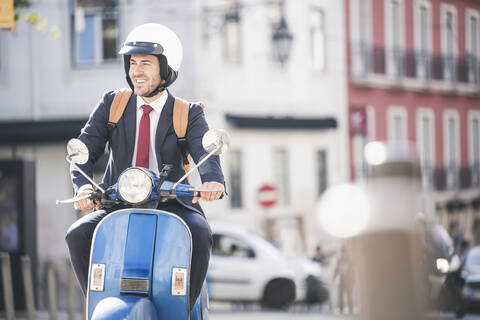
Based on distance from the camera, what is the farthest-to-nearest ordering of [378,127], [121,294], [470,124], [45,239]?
[470,124]
[378,127]
[45,239]
[121,294]

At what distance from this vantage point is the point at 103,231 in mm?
5332

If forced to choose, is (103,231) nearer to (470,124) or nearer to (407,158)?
(407,158)

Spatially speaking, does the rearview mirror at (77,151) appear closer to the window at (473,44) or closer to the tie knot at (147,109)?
the tie knot at (147,109)

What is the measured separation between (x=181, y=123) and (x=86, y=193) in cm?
68

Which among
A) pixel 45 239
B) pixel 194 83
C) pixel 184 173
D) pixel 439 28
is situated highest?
pixel 439 28

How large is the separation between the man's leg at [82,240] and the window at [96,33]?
22203mm

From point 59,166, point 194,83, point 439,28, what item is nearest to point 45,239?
point 59,166

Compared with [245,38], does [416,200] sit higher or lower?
lower

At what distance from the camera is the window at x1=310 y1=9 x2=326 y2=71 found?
107 feet

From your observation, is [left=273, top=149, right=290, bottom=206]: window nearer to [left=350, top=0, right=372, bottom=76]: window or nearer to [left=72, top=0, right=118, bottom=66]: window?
[left=350, top=0, right=372, bottom=76]: window

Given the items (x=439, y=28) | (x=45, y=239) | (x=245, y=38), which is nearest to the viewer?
(x=45, y=239)

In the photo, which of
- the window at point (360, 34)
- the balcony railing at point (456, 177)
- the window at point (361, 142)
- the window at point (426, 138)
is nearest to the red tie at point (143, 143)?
the window at point (361, 142)

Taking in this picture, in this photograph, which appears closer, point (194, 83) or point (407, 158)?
point (407, 158)

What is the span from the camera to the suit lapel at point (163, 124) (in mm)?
5738
